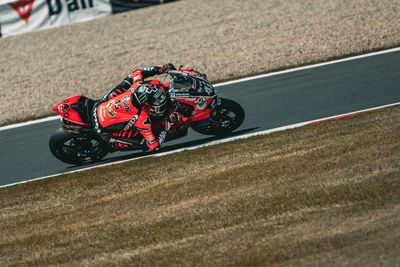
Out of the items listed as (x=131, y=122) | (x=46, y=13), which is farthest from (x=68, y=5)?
(x=131, y=122)

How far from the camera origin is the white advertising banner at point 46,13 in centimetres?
2639

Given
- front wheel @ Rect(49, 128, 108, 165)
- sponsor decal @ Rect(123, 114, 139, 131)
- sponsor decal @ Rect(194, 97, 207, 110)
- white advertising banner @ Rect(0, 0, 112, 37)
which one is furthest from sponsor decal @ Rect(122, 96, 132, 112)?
white advertising banner @ Rect(0, 0, 112, 37)

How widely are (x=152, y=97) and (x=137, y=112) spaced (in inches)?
17.2

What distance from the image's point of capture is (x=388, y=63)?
17.1m

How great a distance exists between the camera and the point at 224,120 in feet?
45.5

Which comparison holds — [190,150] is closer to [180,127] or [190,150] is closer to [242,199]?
[180,127]

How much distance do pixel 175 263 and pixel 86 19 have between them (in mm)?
19915

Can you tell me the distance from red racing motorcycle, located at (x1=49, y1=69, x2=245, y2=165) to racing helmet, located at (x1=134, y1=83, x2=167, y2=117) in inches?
7.0

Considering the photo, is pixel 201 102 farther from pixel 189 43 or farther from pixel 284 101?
pixel 189 43

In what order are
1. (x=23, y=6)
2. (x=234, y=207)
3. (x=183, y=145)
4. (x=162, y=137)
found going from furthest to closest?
(x=23, y=6) < (x=183, y=145) < (x=162, y=137) < (x=234, y=207)

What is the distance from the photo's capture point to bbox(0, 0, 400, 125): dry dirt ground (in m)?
19.5

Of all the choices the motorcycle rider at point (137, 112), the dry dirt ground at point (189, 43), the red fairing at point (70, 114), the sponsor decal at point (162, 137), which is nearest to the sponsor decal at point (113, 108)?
the motorcycle rider at point (137, 112)

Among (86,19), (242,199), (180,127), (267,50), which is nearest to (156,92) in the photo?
(180,127)

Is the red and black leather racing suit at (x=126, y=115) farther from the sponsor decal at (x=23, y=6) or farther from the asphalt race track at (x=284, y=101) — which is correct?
the sponsor decal at (x=23, y=6)
